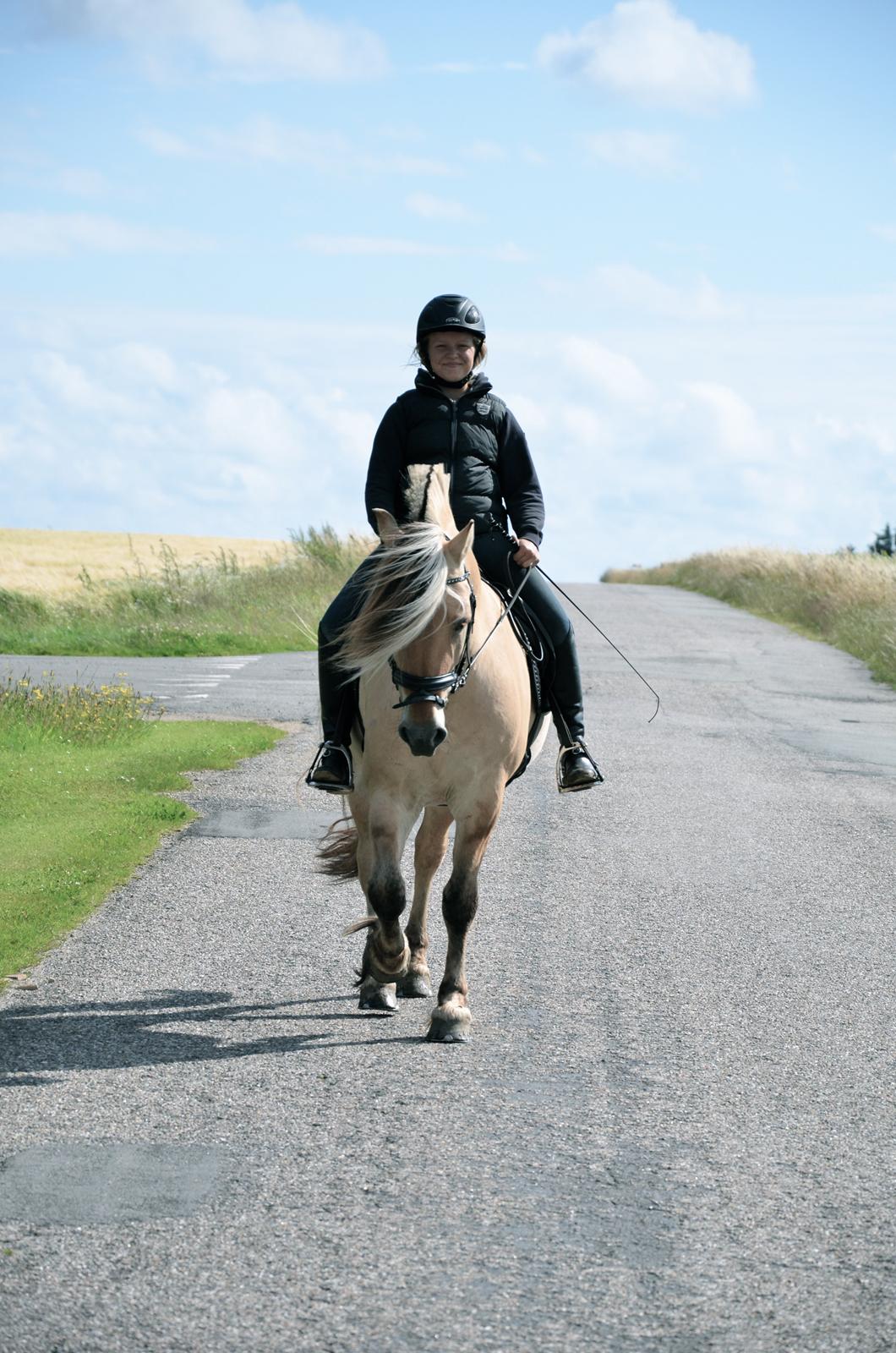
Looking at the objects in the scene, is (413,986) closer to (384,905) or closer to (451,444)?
(384,905)

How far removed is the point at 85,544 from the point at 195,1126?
75311mm

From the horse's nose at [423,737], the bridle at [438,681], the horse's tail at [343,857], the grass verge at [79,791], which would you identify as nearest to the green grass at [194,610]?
the grass verge at [79,791]

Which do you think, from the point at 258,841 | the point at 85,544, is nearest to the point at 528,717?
the point at 258,841

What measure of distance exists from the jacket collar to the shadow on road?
2760 mm

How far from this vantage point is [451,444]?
6.62m

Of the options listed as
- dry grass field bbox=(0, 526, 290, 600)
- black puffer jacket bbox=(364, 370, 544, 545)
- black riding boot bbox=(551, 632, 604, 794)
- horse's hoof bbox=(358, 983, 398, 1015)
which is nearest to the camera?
horse's hoof bbox=(358, 983, 398, 1015)

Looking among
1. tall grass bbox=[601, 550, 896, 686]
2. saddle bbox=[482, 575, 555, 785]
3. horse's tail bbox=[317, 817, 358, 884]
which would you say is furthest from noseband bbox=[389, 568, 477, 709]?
tall grass bbox=[601, 550, 896, 686]

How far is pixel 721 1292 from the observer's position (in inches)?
148

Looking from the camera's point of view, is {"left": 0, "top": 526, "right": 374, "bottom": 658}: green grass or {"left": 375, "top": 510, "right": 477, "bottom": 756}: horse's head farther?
{"left": 0, "top": 526, "right": 374, "bottom": 658}: green grass

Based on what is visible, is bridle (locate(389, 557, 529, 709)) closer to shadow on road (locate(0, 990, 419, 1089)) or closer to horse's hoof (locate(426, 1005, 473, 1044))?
horse's hoof (locate(426, 1005, 473, 1044))

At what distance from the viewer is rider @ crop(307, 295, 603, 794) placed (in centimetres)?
649

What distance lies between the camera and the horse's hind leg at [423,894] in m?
6.64

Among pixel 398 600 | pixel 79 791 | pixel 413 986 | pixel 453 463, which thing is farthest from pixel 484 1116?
pixel 79 791

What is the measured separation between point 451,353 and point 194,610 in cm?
2322
